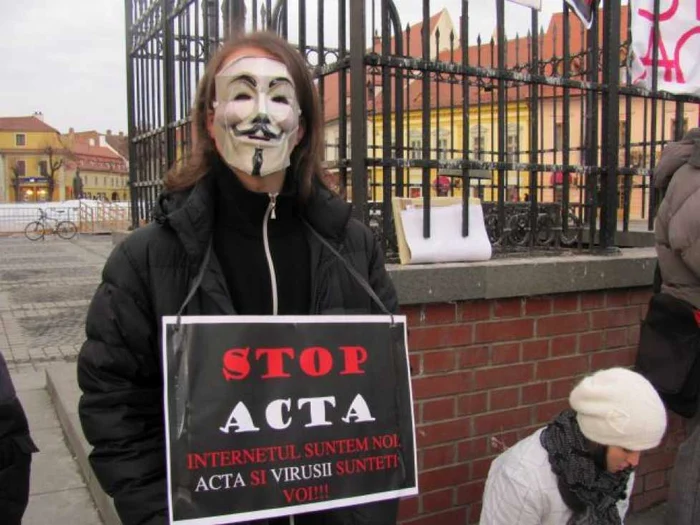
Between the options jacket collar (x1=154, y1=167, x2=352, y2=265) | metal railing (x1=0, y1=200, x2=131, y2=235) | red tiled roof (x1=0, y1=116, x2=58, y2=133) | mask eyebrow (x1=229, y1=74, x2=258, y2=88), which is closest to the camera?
jacket collar (x1=154, y1=167, x2=352, y2=265)

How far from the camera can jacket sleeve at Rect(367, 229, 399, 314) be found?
1.94 metres

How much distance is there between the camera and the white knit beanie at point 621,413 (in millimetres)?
2242

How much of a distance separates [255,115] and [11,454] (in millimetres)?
1561

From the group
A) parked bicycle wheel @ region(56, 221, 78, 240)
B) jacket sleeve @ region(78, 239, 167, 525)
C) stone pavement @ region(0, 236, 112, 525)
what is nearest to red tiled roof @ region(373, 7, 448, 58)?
jacket sleeve @ region(78, 239, 167, 525)

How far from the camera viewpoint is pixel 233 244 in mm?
1778

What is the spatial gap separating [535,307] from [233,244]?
6.23 ft

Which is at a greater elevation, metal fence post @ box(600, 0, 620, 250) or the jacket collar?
metal fence post @ box(600, 0, 620, 250)

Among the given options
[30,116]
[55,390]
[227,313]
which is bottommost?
[55,390]

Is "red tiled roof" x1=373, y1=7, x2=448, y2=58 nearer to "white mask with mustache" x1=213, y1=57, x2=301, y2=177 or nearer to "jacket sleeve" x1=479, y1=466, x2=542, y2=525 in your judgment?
"white mask with mustache" x1=213, y1=57, x2=301, y2=177

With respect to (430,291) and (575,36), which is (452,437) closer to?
(430,291)

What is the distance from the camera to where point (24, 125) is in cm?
9425

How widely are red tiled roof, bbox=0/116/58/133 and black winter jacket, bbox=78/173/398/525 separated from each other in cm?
10221

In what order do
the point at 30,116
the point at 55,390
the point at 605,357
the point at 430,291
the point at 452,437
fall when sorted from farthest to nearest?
1. the point at 30,116
2. the point at 55,390
3. the point at 605,357
4. the point at 452,437
5. the point at 430,291

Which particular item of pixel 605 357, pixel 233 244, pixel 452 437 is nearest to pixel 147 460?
pixel 233 244
